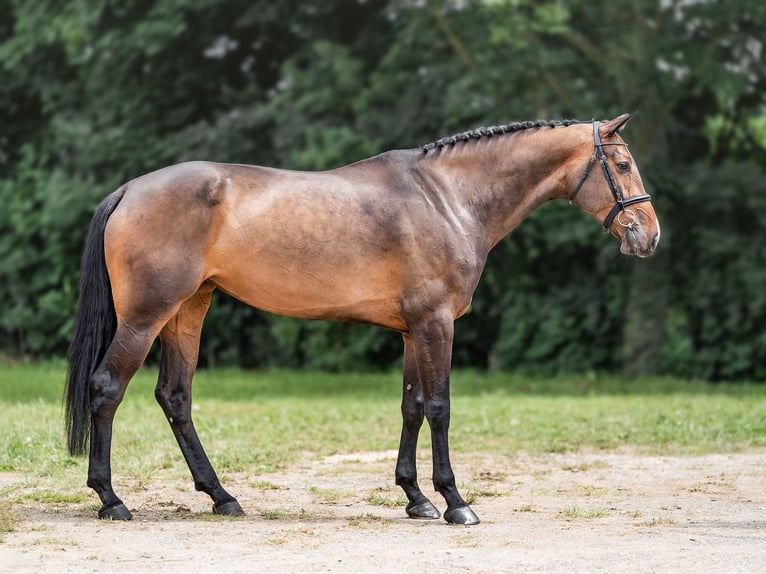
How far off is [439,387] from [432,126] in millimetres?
13129

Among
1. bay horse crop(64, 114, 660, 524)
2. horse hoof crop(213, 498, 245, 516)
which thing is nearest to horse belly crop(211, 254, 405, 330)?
bay horse crop(64, 114, 660, 524)

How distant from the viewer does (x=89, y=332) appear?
22.5 ft

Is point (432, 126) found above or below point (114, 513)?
above

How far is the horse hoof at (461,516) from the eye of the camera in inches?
259

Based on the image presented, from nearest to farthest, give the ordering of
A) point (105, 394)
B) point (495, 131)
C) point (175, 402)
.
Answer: point (105, 394) → point (175, 402) → point (495, 131)

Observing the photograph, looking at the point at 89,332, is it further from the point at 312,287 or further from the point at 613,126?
the point at 613,126

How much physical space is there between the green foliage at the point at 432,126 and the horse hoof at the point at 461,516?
1147cm

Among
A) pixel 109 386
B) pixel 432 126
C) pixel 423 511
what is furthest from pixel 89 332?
pixel 432 126

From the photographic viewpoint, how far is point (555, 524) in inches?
257

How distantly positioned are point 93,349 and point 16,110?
701 inches

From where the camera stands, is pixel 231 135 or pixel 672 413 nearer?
pixel 672 413

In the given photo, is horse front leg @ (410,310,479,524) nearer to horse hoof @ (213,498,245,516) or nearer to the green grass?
horse hoof @ (213,498,245,516)

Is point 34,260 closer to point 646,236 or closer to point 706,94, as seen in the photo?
point 706,94

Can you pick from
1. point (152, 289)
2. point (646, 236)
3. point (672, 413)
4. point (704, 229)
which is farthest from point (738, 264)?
point (152, 289)
